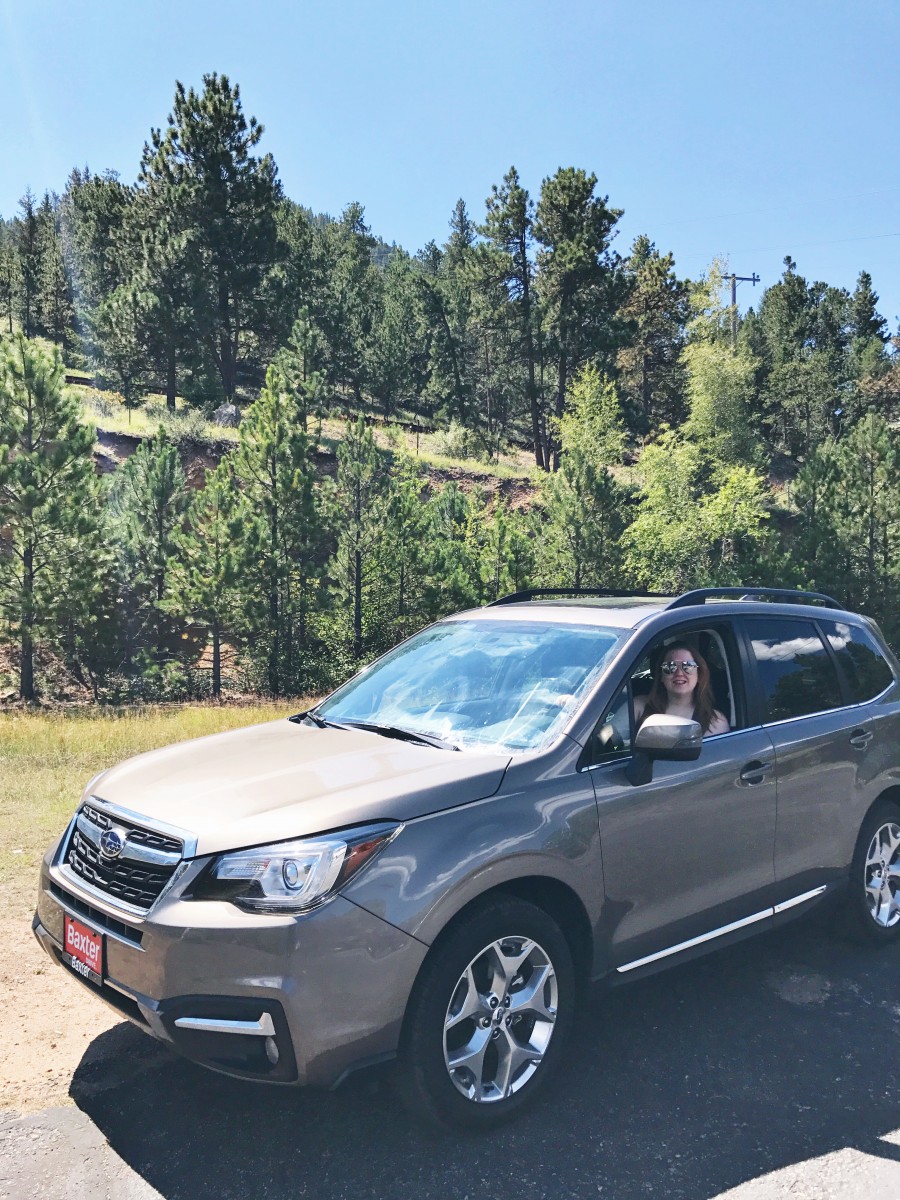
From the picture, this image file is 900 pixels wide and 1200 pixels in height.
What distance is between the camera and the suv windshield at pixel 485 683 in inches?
146

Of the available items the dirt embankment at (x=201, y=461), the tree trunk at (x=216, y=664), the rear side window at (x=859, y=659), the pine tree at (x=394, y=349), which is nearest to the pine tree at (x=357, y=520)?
the tree trunk at (x=216, y=664)

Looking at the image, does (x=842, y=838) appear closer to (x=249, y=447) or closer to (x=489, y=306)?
(x=249, y=447)

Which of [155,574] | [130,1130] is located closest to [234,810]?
[130,1130]

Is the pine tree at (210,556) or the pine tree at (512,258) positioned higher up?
the pine tree at (512,258)

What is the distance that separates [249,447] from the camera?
27.1 m

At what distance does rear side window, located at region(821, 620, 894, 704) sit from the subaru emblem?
3694 mm

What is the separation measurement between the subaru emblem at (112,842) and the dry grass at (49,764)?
2.86 metres

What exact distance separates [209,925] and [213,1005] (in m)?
0.24

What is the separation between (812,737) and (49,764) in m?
8.77

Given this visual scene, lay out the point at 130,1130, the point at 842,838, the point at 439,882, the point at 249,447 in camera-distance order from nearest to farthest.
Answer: the point at 439,882 → the point at 130,1130 → the point at 842,838 → the point at 249,447

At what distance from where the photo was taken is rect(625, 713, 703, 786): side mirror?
11.6 ft

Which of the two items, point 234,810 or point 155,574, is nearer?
point 234,810

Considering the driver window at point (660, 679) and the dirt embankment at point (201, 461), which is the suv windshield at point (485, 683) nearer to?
the driver window at point (660, 679)

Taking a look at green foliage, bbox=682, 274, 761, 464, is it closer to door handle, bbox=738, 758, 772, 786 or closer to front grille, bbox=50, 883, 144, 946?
door handle, bbox=738, 758, 772, 786
